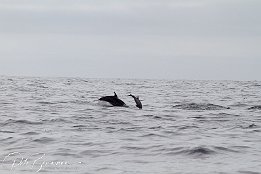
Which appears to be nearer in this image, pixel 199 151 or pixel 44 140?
pixel 199 151

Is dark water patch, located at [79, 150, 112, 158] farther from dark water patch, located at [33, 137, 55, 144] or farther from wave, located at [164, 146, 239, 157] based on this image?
dark water patch, located at [33, 137, 55, 144]

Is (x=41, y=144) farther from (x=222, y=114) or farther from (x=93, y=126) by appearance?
(x=222, y=114)

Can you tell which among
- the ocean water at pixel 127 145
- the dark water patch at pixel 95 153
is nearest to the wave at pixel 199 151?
the ocean water at pixel 127 145

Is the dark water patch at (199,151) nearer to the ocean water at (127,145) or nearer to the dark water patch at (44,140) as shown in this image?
the ocean water at (127,145)

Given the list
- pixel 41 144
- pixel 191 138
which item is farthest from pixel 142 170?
pixel 191 138

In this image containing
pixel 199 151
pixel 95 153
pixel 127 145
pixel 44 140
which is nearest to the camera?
pixel 95 153

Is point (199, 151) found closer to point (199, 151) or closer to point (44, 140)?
point (199, 151)

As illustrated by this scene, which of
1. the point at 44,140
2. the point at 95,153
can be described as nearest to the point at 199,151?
the point at 95,153

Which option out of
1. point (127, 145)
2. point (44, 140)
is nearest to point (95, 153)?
point (127, 145)

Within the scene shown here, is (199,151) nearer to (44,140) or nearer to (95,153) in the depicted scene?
(95,153)

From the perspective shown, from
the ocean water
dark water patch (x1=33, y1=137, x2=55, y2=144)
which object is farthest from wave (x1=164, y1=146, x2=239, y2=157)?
dark water patch (x1=33, y1=137, x2=55, y2=144)

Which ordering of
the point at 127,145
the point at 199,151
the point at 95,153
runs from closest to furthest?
the point at 95,153 → the point at 199,151 → the point at 127,145

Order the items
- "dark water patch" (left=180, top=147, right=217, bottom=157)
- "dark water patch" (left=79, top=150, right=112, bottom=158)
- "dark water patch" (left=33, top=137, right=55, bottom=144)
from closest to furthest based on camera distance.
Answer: "dark water patch" (left=79, top=150, right=112, bottom=158) → "dark water patch" (left=180, top=147, right=217, bottom=157) → "dark water patch" (left=33, top=137, right=55, bottom=144)

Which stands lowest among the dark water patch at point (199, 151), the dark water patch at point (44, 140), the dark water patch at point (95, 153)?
the dark water patch at point (95, 153)
